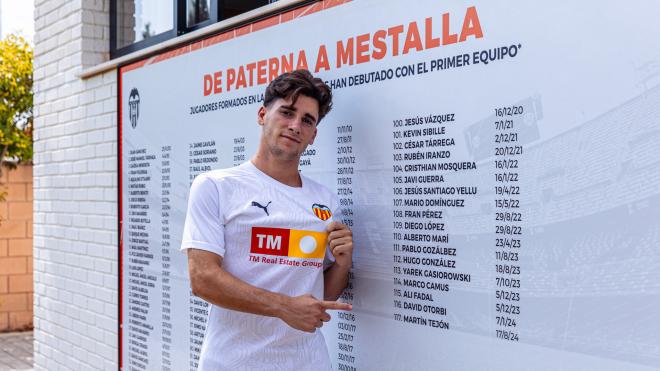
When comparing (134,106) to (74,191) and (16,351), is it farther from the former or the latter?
(16,351)

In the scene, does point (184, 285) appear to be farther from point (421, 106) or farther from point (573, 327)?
point (573, 327)

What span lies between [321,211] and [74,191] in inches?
121

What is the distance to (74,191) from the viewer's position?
5469 millimetres

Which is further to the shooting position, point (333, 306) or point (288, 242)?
point (288, 242)

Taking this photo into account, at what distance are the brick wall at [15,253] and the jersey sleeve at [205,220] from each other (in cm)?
740

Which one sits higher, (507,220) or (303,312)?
(507,220)

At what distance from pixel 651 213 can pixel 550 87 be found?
462mm

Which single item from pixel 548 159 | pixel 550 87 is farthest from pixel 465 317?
pixel 550 87

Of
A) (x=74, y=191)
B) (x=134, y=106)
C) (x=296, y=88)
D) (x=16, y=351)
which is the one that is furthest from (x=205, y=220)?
(x=16, y=351)

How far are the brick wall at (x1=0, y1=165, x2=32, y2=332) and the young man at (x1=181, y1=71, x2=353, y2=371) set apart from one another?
289 inches

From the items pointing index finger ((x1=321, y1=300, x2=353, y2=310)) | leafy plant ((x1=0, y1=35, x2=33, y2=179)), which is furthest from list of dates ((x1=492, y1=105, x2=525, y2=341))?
leafy plant ((x1=0, y1=35, x2=33, y2=179))

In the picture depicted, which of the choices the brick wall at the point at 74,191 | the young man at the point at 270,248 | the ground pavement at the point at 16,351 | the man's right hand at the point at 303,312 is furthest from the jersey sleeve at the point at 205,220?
the ground pavement at the point at 16,351

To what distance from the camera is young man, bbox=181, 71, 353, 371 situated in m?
2.55

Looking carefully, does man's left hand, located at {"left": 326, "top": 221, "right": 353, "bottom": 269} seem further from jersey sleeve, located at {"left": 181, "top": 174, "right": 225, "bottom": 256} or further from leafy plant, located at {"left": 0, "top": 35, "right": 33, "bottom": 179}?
leafy plant, located at {"left": 0, "top": 35, "right": 33, "bottom": 179}
